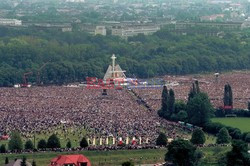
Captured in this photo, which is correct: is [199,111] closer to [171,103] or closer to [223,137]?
[171,103]

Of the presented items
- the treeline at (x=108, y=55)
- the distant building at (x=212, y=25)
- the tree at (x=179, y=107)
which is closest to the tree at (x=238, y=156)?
the tree at (x=179, y=107)

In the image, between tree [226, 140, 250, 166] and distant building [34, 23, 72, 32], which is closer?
tree [226, 140, 250, 166]

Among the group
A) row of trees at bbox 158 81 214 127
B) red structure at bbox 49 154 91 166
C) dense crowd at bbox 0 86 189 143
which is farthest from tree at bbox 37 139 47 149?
row of trees at bbox 158 81 214 127

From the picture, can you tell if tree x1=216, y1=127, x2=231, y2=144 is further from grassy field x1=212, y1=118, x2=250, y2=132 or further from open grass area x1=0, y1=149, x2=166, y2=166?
grassy field x1=212, y1=118, x2=250, y2=132

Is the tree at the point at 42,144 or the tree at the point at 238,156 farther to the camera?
the tree at the point at 42,144

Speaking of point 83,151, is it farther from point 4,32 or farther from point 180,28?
point 180,28

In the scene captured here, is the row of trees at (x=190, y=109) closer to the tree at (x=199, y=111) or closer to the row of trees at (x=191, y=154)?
the tree at (x=199, y=111)
